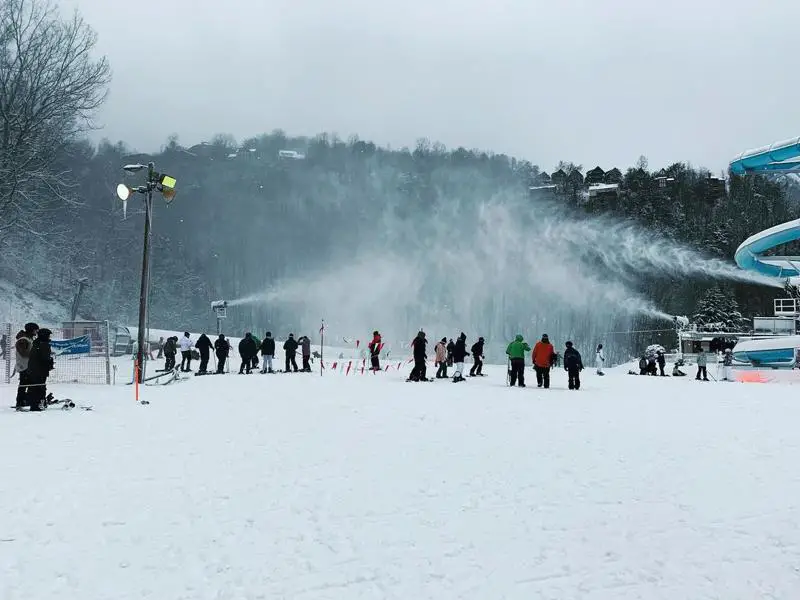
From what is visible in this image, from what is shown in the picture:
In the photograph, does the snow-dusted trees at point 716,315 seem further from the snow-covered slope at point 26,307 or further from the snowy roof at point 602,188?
the snow-covered slope at point 26,307

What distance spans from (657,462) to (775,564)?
3.16 m

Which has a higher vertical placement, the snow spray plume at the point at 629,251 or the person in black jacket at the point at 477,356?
the snow spray plume at the point at 629,251

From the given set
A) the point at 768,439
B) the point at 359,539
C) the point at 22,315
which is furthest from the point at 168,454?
the point at 22,315

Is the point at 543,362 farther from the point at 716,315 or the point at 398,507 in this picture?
the point at 716,315

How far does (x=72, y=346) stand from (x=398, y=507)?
15.6 metres

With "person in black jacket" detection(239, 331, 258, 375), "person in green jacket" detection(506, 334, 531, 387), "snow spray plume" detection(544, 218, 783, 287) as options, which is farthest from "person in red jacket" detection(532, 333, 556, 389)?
"snow spray plume" detection(544, 218, 783, 287)

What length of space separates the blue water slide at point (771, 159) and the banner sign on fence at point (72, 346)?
88.5 ft

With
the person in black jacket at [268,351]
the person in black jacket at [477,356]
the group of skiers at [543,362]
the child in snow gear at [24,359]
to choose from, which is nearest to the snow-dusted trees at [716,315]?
the person in black jacket at [477,356]

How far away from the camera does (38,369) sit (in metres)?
13.2

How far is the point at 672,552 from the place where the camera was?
18.7 ft

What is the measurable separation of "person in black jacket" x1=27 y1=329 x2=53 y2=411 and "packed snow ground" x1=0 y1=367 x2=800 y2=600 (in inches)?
41.0

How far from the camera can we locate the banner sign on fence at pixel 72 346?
19.0 meters

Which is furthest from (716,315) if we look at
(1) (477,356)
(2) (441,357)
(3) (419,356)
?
(3) (419,356)

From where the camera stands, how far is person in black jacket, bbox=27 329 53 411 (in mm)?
13078
